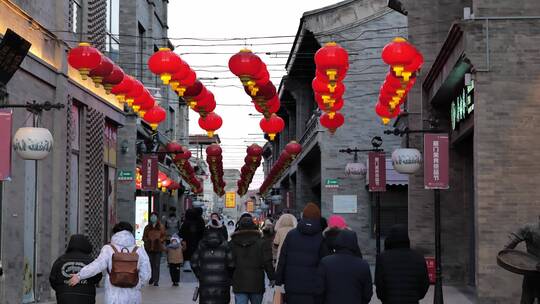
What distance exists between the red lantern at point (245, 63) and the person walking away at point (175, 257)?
735 centimetres

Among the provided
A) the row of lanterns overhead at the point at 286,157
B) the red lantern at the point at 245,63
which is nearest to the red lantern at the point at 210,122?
the red lantern at the point at 245,63

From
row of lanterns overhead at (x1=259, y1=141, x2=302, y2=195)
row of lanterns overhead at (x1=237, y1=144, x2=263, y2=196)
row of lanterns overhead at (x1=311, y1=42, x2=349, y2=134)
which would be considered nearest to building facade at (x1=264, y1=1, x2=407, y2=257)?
row of lanterns overhead at (x1=259, y1=141, x2=302, y2=195)

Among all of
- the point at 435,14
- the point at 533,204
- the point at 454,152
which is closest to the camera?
the point at 533,204

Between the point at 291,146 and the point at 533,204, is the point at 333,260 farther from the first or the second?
the point at 291,146

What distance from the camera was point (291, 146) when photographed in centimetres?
3522

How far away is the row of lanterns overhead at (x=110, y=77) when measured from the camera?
14.6 meters

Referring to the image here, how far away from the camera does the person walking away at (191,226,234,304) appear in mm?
10992

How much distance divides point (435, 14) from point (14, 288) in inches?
520

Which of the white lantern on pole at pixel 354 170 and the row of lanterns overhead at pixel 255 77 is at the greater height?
the row of lanterns overhead at pixel 255 77

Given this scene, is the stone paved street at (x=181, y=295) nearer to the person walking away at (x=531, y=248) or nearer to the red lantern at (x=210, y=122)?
the red lantern at (x=210, y=122)

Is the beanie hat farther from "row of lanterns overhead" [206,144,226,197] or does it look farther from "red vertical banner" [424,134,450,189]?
"row of lanterns overhead" [206,144,226,197]

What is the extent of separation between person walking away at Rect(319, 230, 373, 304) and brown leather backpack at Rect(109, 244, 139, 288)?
7.27ft

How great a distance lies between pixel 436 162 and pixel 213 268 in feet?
21.9

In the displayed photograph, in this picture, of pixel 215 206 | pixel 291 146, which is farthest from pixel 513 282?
pixel 215 206
